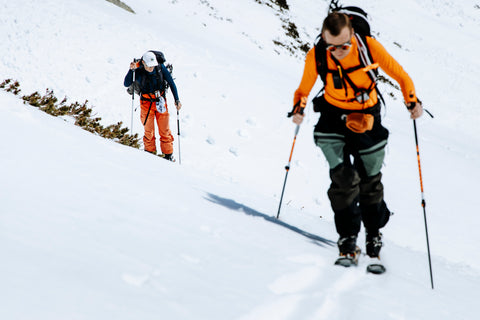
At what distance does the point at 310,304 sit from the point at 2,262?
5.75 ft

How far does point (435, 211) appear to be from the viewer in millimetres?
9203

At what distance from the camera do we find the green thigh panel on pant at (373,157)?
3.82 meters

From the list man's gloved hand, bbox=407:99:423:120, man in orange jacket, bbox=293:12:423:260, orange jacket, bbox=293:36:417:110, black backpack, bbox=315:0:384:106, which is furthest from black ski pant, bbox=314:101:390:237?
black backpack, bbox=315:0:384:106

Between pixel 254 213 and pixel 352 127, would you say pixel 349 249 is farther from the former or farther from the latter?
pixel 254 213

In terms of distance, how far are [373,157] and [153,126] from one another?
5.13 metres

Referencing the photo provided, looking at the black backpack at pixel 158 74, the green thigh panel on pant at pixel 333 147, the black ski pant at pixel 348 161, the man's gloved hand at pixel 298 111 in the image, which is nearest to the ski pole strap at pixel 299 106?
the man's gloved hand at pixel 298 111

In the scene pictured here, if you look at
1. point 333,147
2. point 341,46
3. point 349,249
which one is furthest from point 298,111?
point 349,249

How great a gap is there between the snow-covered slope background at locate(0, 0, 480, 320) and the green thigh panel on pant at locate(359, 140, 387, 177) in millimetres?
887

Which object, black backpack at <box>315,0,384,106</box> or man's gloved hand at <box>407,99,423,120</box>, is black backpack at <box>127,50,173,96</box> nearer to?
black backpack at <box>315,0,384,106</box>

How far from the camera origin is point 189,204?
4.07 metres

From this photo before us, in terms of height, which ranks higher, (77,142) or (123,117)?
(77,142)

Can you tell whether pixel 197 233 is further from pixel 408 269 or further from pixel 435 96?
pixel 435 96

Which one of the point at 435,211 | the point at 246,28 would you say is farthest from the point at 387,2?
the point at 435,211

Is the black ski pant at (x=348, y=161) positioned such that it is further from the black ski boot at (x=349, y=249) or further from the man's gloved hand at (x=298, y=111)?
the man's gloved hand at (x=298, y=111)
